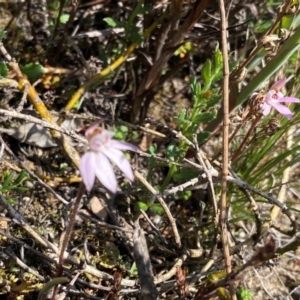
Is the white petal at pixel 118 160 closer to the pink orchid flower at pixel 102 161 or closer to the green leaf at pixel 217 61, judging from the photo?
the pink orchid flower at pixel 102 161

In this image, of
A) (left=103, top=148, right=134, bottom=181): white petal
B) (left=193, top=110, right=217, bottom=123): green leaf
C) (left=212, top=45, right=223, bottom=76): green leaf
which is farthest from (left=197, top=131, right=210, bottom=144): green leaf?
(left=103, top=148, right=134, bottom=181): white petal

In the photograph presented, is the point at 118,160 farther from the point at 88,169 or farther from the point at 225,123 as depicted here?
the point at 225,123

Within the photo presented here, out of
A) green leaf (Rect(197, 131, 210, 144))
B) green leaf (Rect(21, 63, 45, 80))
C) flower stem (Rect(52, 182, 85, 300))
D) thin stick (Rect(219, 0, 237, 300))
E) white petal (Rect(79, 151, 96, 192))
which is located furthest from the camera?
green leaf (Rect(21, 63, 45, 80))

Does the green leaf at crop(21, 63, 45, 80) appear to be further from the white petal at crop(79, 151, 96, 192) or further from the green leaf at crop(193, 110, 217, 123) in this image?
the white petal at crop(79, 151, 96, 192)

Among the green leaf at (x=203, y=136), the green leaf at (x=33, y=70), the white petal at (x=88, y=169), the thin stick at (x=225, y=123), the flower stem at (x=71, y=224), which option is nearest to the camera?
the white petal at (x=88, y=169)

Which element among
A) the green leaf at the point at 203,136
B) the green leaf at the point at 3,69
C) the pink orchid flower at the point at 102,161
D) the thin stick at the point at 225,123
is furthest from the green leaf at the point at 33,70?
the pink orchid flower at the point at 102,161

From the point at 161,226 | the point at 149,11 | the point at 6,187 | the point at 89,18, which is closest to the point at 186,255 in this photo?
the point at 161,226

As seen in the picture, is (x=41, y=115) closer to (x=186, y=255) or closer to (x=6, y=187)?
(x=6, y=187)
